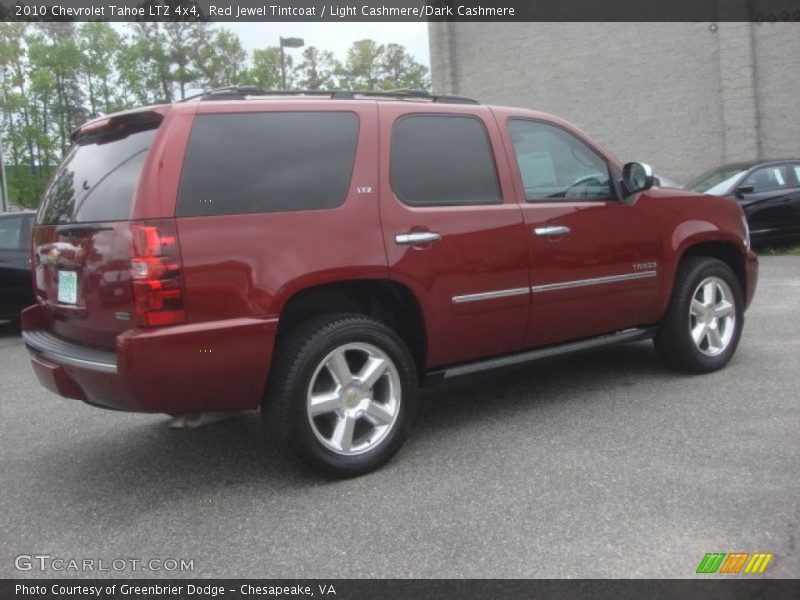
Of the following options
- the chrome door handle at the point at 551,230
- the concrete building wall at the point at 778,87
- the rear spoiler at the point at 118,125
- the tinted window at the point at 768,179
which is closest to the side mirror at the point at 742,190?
the tinted window at the point at 768,179

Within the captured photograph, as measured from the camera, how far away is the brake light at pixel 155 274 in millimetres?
3336

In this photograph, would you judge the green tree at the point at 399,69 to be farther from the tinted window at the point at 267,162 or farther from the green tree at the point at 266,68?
the tinted window at the point at 267,162

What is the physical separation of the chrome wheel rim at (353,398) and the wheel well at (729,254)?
110 inches

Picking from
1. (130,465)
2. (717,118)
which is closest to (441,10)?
(717,118)

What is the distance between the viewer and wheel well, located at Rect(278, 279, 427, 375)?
3.89m

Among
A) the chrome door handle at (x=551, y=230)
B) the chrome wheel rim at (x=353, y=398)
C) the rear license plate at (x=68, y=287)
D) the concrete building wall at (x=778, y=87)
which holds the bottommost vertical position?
the chrome wheel rim at (x=353, y=398)

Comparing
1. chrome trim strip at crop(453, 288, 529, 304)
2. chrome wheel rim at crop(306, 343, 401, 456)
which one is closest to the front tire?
chrome wheel rim at crop(306, 343, 401, 456)

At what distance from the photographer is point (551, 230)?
4.61 m

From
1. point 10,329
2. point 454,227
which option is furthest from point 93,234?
point 10,329

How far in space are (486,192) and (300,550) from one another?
2.26 metres

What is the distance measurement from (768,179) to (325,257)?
36.6ft

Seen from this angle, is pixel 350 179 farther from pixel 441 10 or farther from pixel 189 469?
pixel 441 10

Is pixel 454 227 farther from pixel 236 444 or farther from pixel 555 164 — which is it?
pixel 236 444

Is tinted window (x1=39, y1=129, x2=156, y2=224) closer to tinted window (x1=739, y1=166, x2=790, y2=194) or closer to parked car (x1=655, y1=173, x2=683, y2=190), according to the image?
parked car (x1=655, y1=173, x2=683, y2=190)
